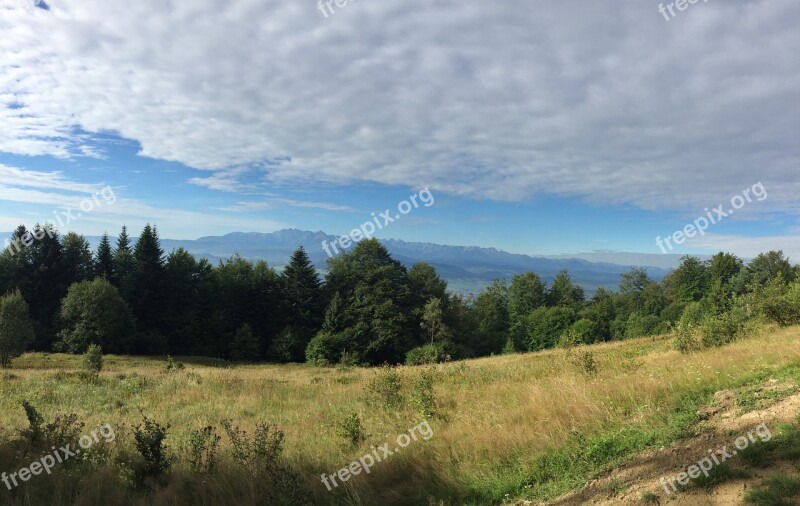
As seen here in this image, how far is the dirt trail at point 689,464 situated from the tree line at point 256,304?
40.4 m

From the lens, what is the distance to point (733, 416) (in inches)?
225

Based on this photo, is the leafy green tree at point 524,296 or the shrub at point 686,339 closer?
the shrub at point 686,339

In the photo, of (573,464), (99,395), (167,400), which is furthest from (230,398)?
(573,464)

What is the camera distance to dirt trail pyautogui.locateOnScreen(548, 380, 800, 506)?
4117mm

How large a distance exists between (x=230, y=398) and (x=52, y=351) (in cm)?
4786

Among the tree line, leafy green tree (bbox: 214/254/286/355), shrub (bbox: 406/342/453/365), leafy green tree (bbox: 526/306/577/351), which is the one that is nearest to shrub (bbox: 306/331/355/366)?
the tree line

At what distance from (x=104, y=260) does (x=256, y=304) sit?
20.6 metres

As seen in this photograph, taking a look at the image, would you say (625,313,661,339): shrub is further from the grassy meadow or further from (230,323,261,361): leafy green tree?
the grassy meadow

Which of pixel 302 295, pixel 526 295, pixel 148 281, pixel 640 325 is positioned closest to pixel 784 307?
pixel 302 295

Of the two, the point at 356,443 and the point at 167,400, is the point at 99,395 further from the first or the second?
the point at 356,443

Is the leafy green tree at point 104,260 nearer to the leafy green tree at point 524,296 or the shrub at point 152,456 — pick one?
the shrub at point 152,456

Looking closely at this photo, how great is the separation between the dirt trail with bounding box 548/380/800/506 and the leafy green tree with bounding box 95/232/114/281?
215 ft

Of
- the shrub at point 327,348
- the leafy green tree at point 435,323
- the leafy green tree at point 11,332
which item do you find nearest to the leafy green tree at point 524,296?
the leafy green tree at point 435,323

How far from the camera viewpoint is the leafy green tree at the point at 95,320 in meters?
45.3
